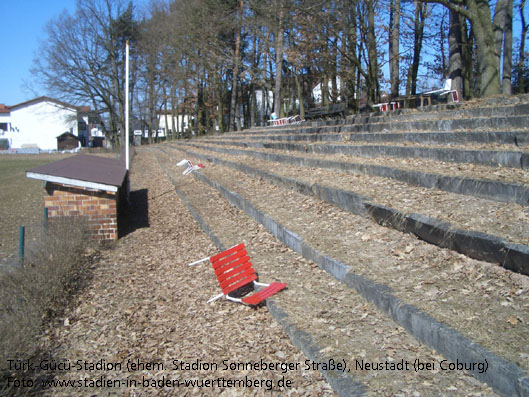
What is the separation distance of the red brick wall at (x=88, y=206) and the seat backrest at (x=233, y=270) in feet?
12.3

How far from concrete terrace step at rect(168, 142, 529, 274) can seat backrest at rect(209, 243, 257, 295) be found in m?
1.74

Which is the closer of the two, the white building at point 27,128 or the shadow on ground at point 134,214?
the shadow on ground at point 134,214

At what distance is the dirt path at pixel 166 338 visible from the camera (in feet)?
12.2

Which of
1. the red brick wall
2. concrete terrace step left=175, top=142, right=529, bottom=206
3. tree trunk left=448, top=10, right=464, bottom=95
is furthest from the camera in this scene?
tree trunk left=448, top=10, right=464, bottom=95

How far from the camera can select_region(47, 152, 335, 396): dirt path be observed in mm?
3717

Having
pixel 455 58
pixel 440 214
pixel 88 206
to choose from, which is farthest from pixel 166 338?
pixel 455 58

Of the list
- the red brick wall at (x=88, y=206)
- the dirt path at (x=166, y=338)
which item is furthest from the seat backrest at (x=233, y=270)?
the red brick wall at (x=88, y=206)

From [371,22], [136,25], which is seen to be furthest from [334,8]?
[136,25]

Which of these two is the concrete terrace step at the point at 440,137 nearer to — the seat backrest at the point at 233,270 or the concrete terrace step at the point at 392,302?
the concrete terrace step at the point at 392,302

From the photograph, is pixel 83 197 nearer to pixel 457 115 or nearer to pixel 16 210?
pixel 16 210

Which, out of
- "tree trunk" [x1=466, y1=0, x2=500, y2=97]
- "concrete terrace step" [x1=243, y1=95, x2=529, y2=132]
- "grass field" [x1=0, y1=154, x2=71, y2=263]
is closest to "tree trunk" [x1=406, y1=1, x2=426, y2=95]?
"tree trunk" [x1=466, y1=0, x2=500, y2=97]

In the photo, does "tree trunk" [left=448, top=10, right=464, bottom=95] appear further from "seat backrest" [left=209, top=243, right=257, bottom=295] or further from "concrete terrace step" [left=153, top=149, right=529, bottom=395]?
"seat backrest" [left=209, top=243, right=257, bottom=295]

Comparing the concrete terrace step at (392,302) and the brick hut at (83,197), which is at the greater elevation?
the brick hut at (83,197)

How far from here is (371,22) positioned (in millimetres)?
16203
